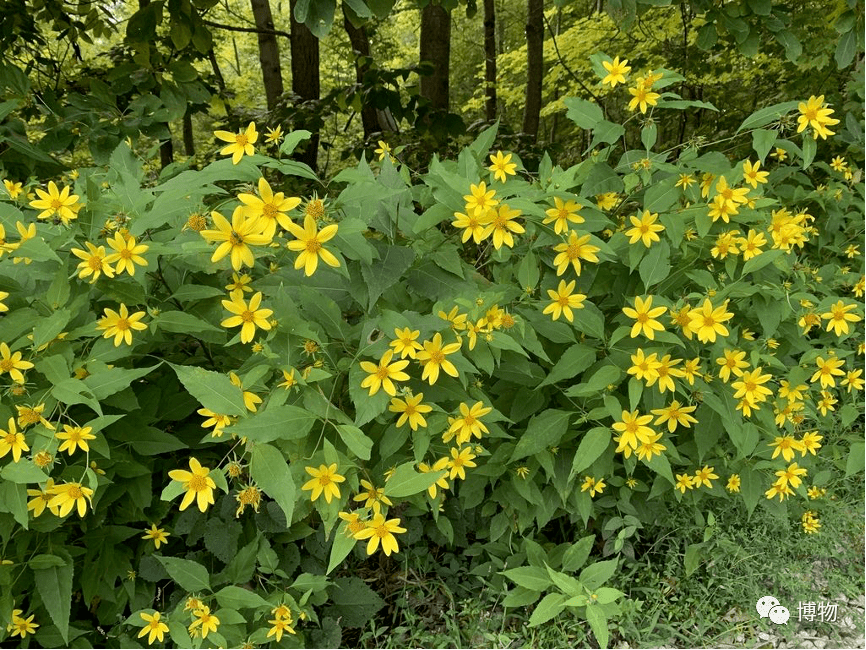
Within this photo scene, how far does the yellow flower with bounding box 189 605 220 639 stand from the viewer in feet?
4.56

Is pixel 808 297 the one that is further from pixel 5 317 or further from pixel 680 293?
pixel 5 317

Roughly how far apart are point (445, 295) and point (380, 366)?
0.28 metres

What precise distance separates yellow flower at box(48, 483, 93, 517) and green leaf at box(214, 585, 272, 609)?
0.41 m

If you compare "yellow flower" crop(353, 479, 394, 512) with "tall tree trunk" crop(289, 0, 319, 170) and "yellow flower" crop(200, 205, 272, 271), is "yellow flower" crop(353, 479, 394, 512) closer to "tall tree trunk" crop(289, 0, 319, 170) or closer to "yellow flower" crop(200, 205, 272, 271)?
"yellow flower" crop(200, 205, 272, 271)

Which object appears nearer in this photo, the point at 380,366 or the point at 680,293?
the point at 380,366

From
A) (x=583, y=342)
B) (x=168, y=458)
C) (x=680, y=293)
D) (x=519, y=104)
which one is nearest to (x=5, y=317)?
(x=168, y=458)

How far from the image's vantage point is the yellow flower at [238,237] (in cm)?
114

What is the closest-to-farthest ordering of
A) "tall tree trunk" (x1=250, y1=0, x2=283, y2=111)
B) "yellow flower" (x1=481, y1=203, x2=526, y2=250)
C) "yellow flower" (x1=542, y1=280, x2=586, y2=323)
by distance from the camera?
"yellow flower" (x1=481, y1=203, x2=526, y2=250), "yellow flower" (x1=542, y1=280, x2=586, y2=323), "tall tree trunk" (x1=250, y1=0, x2=283, y2=111)

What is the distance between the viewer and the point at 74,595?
167 centimetres

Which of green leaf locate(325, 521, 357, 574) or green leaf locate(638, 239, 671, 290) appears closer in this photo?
green leaf locate(325, 521, 357, 574)

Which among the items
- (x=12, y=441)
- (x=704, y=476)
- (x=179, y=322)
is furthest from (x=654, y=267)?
(x=12, y=441)

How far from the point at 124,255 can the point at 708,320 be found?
1.32m

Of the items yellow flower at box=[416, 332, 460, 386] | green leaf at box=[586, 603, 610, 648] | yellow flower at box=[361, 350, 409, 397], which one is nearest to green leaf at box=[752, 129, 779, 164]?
yellow flower at box=[416, 332, 460, 386]

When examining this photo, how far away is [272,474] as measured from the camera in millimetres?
1149
